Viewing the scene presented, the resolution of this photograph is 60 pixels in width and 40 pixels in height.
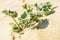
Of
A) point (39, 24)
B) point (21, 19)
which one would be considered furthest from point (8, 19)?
point (39, 24)

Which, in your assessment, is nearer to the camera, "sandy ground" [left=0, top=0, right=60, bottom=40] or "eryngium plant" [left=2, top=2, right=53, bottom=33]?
"sandy ground" [left=0, top=0, right=60, bottom=40]

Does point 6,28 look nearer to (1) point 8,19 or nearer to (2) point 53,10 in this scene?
→ (1) point 8,19

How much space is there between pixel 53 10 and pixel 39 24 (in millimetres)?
436

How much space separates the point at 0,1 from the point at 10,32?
3.16 ft

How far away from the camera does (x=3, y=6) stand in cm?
321

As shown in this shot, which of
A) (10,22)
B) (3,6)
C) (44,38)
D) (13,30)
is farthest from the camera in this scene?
(3,6)

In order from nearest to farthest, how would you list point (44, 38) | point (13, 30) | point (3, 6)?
1. point (44, 38)
2. point (13, 30)
3. point (3, 6)

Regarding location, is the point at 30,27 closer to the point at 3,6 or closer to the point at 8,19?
the point at 8,19

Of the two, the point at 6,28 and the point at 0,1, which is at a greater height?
the point at 0,1

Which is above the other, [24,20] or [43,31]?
[24,20]

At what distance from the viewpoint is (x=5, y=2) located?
3.33 m

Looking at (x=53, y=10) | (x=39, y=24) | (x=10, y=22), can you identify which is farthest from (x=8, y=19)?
(x=53, y=10)

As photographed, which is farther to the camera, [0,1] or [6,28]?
[0,1]

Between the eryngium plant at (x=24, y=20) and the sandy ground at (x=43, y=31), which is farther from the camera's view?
the eryngium plant at (x=24, y=20)
